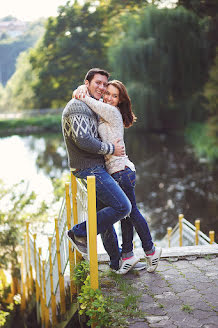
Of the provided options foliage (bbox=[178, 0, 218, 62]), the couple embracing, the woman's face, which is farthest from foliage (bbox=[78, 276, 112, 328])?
foliage (bbox=[178, 0, 218, 62])

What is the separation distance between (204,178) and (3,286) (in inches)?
640

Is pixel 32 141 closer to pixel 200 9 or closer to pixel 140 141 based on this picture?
pixel 140 141

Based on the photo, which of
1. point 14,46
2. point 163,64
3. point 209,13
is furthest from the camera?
point 14,46

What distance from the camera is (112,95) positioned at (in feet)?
10.5

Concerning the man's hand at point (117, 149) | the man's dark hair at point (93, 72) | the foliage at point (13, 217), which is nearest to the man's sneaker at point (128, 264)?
the man's hand at point (117, 149)

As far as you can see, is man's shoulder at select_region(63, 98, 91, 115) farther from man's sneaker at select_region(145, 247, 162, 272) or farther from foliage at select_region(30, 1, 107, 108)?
foliage at select_region(30, 1, 107, 108)

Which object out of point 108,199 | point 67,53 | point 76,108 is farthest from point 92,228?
point 67,53

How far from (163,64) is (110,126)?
932 inches

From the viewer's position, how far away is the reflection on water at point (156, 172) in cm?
1941

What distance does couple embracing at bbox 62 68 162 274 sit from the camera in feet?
9.97

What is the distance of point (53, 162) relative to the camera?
28.4 meters

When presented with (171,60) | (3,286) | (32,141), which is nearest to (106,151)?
(3,286)

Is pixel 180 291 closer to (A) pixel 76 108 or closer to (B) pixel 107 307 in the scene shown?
(B) pixel 107 307

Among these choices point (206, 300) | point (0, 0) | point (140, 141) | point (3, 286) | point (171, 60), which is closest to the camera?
point (206, 300)
